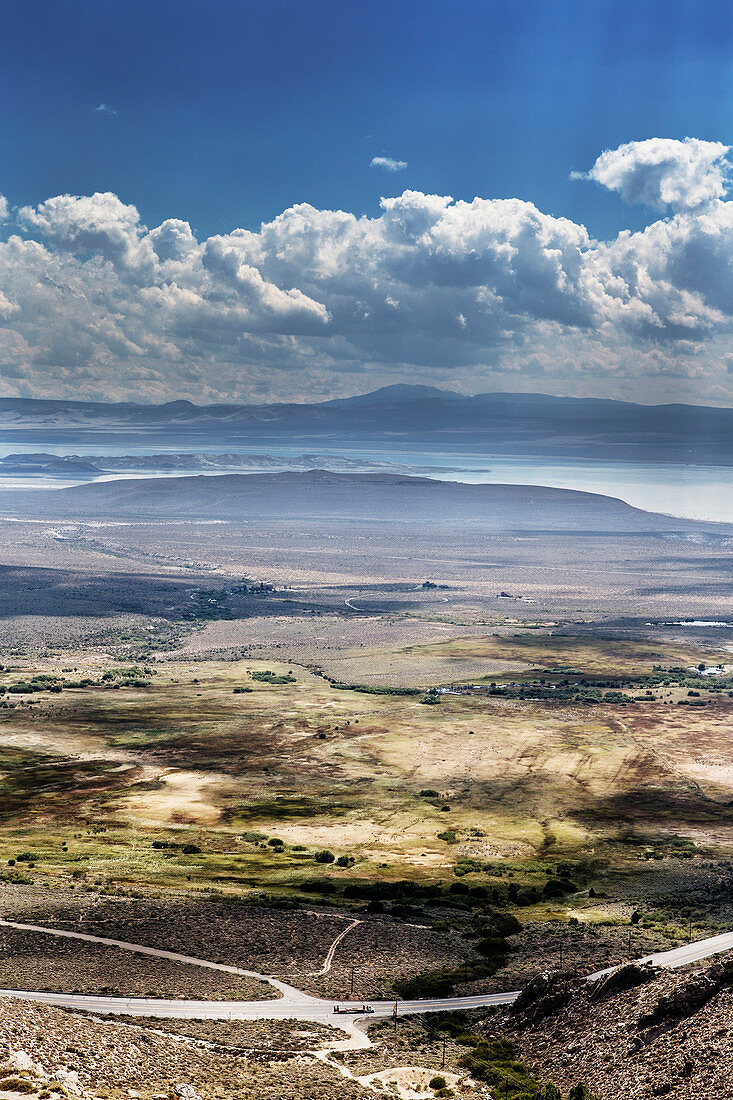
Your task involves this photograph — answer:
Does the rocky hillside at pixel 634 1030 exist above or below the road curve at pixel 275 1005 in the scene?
above

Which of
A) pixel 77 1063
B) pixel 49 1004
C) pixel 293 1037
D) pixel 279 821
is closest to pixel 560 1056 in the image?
pixel 293 1037

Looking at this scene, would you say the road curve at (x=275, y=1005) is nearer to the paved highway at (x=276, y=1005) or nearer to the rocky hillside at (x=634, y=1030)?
the paved highway at (x=276, y=1005)

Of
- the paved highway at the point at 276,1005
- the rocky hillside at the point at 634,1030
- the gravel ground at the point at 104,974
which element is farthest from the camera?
the gravel ground at the point at 104,974

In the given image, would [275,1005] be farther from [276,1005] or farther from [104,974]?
[104,974]

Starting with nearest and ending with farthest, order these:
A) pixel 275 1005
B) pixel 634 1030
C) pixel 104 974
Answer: pixel 634 1030 → pixel 275 1005 → pixel 104 974

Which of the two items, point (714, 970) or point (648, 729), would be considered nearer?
point (714, 970)

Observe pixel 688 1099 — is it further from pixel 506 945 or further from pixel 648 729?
pixel 648 729

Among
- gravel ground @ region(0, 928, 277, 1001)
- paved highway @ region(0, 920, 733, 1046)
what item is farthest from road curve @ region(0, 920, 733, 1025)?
gravel ground @ region(0, 928, 277, 1001)

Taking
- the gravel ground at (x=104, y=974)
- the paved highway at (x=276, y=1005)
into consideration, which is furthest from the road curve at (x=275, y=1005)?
the gravel ground at (x=104, y=974)

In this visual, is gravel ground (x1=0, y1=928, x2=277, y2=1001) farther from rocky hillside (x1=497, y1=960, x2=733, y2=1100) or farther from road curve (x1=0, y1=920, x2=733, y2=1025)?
rocky hillside (x1=497, y1=960, x2=733, y2=1100)

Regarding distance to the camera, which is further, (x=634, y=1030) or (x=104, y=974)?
(x=104, y=974)

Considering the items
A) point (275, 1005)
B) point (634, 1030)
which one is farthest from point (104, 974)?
point (634, 1030)
